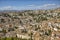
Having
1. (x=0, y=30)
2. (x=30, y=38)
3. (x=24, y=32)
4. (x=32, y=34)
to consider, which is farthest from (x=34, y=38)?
(x=0, y=30)

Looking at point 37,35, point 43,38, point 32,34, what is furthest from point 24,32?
point 43,38

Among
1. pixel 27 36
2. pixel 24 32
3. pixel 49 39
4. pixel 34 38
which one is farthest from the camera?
pixel 24 32

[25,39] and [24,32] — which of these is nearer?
[25,39]

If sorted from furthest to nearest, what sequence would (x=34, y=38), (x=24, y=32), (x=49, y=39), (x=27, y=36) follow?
1. (x=24, y=32)
2. (x=27, y=36)
3. (x=34, y=38)
4. (x=49, y=39)

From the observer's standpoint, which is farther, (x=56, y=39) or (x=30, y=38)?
(x=30, y=38)

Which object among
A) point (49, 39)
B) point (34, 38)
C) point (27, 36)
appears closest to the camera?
point (49, 39)

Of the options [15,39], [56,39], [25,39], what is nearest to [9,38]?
[15,39]

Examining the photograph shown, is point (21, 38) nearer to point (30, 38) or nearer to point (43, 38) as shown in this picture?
point (30, 38)

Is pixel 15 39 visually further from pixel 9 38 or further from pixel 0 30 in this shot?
pixel 0 30

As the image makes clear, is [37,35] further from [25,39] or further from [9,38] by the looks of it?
[9,38]
